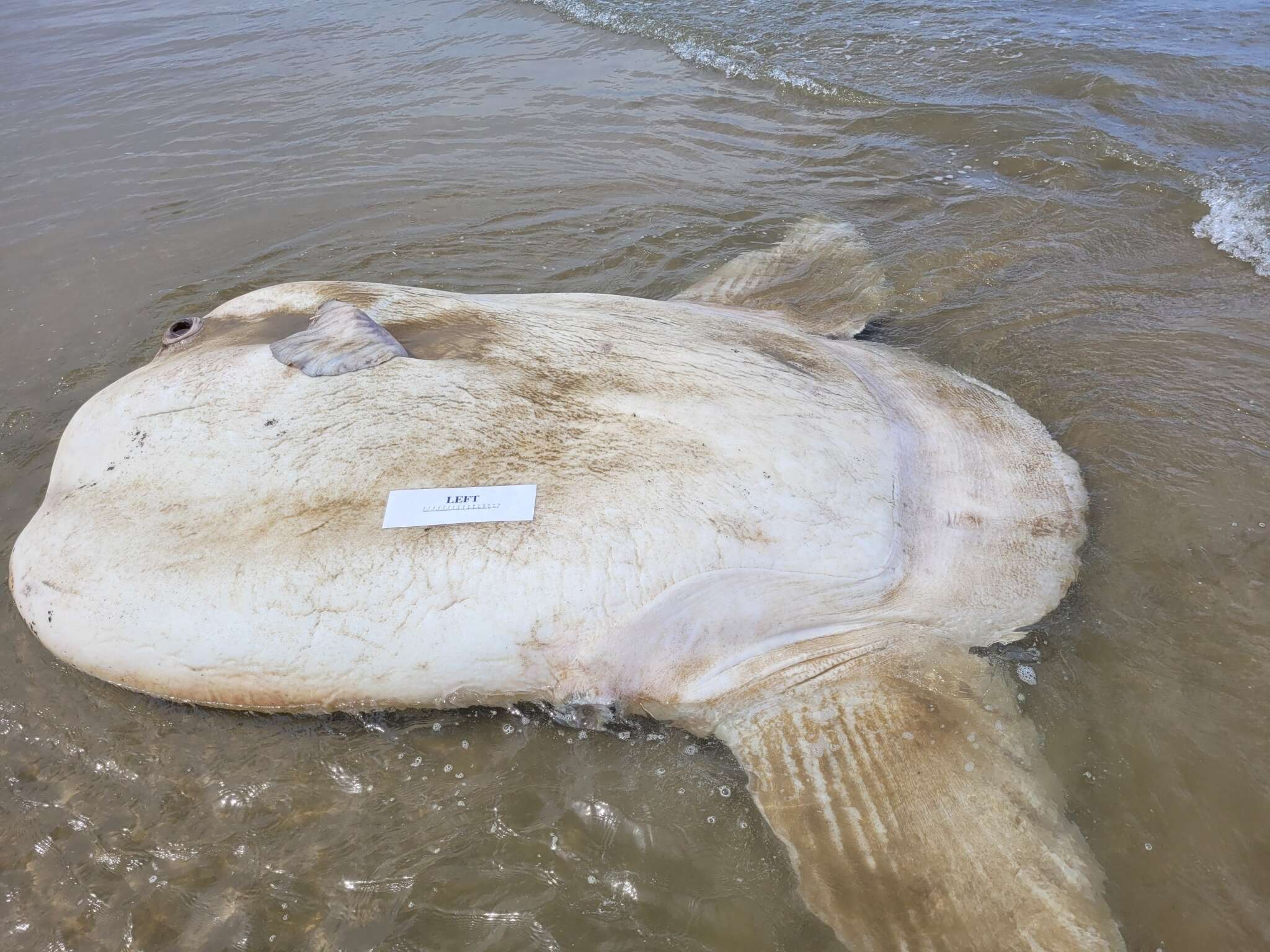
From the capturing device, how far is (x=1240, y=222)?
521 cm

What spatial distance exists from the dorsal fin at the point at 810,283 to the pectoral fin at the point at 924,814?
7.13 ft

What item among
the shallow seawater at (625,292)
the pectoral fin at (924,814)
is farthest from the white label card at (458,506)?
the pectoral fin at (924,814)

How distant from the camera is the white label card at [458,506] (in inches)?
103

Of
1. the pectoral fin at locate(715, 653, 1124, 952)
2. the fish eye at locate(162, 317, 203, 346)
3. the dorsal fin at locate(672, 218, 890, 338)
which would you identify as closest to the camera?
the pectoral fin at locate(715, 653, 1124, 952)

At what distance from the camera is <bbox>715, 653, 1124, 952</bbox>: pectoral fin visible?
6.86 feet

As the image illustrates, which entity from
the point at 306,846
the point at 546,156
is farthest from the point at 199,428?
the point at 546,156

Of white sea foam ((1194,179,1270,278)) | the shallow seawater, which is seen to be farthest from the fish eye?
white sea foam ((1194,179,1270,278))

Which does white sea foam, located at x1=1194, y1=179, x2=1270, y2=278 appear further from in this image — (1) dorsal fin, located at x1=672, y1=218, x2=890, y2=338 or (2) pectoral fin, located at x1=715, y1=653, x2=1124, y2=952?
(2) pectoral fin, located at x1=715, y1=653, x2=1124, y2=952

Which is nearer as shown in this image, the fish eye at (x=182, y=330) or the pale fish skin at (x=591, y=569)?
the pale fish skin at (x=591, y=569)

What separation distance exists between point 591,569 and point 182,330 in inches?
87.1

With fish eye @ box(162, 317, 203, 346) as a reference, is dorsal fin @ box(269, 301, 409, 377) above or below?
above

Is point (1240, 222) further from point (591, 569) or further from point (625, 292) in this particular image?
point (591, 569)

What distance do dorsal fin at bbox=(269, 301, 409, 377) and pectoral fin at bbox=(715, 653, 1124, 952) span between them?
1.89 m

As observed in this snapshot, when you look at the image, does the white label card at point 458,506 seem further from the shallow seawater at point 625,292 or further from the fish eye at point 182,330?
the fish eye at point 182,330
